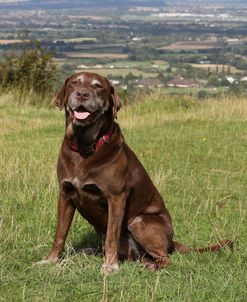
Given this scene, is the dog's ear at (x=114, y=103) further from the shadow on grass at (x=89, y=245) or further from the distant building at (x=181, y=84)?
the distant building at (x=181, y=84)

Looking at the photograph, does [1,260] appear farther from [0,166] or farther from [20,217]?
[0,166]

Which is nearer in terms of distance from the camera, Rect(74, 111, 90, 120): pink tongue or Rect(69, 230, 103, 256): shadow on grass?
Rect(74, 111, 90, 120): pink tongue

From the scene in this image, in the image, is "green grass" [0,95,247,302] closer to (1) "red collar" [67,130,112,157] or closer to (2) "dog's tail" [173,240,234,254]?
(2) "dog's tail" [173,240,234,254]

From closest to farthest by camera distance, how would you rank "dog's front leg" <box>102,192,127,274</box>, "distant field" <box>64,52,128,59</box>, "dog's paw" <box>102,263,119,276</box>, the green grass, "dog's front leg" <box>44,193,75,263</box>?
the green grass, "dog's paw" <box>102,263,119,276</box>, "dog's front leg" <box>102,192,127,274</box>, "dog's front leg" <box>44,193,75,263</box>, "distant field" <box>64,52,128,59</box>

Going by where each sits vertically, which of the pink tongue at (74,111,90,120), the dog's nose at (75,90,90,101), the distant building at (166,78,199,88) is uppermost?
the dog's nose at (75,90,90,101)

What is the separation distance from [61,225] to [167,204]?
201 centimetres

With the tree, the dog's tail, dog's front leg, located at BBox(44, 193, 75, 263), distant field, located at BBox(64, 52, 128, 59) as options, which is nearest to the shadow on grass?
dog's front leg, located at BBox(44, 193, 75, 263)

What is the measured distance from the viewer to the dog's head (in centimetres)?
477

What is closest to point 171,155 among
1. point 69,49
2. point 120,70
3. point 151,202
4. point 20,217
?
point 20,217

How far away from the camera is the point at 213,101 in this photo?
48.0 feet

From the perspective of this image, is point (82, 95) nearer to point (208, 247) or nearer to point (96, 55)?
point (208, 247)

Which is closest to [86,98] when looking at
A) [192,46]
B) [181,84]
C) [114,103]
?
[114,103]

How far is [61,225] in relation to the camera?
5137 millimetres

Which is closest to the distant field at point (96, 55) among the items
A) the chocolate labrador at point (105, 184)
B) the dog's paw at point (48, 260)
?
the chocolate labrador at point (105, 184)
